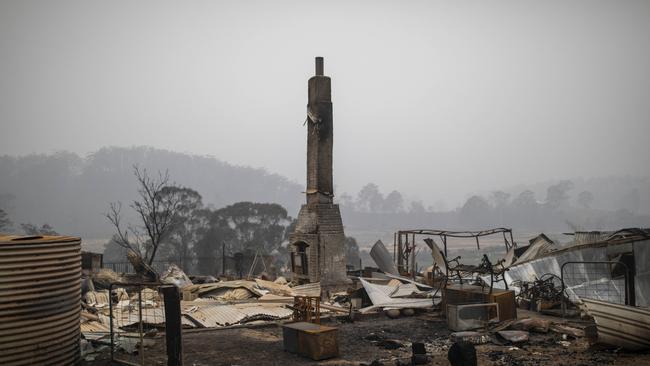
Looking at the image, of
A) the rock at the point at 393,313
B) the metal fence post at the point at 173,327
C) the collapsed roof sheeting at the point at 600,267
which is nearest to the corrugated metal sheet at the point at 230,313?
the rock at the point at 393,313

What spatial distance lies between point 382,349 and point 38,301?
20.0 feet

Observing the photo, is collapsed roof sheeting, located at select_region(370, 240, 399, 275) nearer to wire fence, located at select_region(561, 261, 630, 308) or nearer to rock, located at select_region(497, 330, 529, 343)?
wire fence, located at select_region(561, 261, 630, 308)

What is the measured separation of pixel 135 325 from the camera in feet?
39.1

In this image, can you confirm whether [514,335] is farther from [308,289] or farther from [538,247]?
[308,289]

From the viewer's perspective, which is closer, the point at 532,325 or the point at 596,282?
the point at 532,325

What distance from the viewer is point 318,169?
17.6 m

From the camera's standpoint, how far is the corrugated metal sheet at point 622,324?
8.44m

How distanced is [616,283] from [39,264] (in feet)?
40.8

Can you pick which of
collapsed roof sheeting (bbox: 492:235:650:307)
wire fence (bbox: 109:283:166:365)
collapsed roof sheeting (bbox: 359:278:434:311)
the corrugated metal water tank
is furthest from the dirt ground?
collapsed roof sheeting (bbox: 492:235:650:307)

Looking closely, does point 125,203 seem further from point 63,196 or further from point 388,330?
point 388,330

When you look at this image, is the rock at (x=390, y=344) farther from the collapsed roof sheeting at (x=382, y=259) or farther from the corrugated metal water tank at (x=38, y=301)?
the collapsed roof sheeting at (x=382, y=259)

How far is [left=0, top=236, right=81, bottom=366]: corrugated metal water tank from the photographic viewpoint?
21.2 ft

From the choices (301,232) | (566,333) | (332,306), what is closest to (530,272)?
(566,333)

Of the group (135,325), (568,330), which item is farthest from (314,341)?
(568,330)
